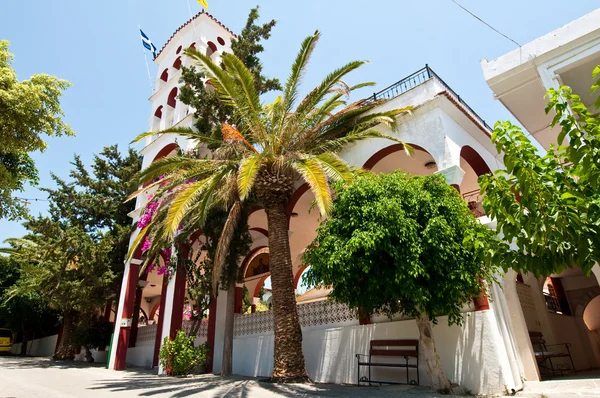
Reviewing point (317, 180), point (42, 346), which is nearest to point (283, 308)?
point (317, 180)

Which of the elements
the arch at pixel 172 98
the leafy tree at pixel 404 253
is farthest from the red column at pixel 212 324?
the arch at pixel 172 98

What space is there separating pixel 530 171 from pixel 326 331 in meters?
7.27

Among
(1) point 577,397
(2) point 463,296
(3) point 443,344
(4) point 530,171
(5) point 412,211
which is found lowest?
(1) point 577,397

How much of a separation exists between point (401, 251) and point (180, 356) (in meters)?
7.66

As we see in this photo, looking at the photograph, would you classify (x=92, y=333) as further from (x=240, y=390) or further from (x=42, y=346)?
(x=240, y=390)

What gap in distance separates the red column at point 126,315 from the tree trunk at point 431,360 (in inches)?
459

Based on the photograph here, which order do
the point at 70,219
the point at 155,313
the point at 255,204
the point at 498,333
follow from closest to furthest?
the point at 498,333 → the point at 255,204 → the point at 70,219 → the point at 155,313

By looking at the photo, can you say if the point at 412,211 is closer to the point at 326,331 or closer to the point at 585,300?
the point at 326,331

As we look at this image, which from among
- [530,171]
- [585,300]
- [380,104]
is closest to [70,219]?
[380,104]

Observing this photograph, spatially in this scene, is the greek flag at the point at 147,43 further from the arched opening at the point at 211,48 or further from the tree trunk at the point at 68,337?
the tree trunk at the point at 68,337

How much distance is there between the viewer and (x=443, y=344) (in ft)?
26.0

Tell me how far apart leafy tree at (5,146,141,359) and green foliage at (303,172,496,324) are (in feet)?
35.1

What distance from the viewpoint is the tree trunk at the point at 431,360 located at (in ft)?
22.9

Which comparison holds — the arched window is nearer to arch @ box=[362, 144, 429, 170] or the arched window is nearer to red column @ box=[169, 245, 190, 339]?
red column @ box=[169, 245, 190, 339]
